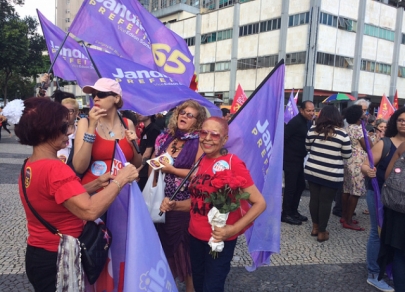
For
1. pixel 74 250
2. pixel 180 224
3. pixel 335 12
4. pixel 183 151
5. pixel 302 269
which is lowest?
pixel 302 269

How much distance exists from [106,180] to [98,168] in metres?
0.27

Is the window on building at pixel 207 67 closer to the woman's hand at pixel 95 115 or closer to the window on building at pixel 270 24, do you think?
the window on building at pixel 270 24

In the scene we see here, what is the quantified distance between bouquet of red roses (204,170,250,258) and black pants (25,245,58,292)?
0.97 m

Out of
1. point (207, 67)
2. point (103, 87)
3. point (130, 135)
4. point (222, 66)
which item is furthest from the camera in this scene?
point (207, 67)

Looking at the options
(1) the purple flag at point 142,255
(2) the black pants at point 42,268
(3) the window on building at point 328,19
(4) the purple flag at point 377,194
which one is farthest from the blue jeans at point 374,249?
(3) the window on building at point 328,19

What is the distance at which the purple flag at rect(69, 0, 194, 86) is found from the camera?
4352 mm

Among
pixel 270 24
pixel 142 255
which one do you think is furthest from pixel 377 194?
pixel 270 24

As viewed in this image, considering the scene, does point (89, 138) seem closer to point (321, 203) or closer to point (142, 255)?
point (142, 255)

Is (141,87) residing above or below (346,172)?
above

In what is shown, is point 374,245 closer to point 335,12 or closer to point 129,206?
point 129,206

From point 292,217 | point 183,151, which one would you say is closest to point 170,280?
point 183,151

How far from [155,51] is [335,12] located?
106 ft

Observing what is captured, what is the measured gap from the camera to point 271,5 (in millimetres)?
34438

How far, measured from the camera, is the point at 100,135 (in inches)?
106
